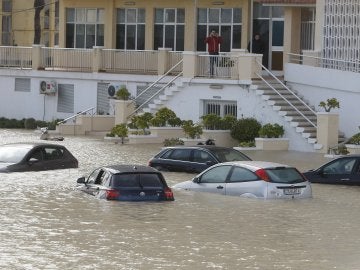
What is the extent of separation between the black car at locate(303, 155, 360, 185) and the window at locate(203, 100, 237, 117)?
578 inches

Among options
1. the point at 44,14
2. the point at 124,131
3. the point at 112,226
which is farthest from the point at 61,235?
the point at 44,14

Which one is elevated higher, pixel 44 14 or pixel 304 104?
pixel 44 14

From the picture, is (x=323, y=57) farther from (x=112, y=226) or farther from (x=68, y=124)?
(x=112, y=226)

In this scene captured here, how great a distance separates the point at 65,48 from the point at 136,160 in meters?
19.4

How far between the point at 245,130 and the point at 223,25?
11884 millimetres

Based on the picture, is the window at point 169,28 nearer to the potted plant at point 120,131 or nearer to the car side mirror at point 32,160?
the potted plant at point 120,131

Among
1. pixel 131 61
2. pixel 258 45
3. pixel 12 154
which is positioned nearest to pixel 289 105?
pixel 258 45

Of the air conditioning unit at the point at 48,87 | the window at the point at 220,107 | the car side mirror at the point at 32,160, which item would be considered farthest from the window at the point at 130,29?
the car side mirror at the point at 32,160

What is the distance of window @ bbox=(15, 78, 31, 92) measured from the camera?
5831cm

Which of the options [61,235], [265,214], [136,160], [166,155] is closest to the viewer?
[61,235]

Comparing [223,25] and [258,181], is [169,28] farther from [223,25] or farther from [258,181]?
[258,181]

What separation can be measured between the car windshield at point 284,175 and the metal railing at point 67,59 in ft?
90.3

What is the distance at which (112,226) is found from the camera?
81.3 feet

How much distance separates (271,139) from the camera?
45625 mm
